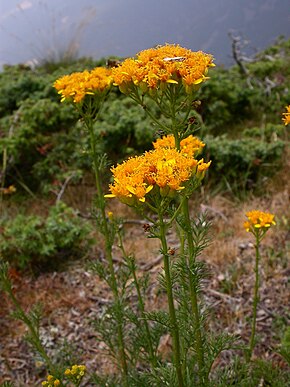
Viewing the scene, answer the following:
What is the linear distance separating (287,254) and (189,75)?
7.09ft

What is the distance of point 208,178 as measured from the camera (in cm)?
457

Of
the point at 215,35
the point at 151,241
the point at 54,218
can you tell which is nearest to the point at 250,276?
the point at 151,241

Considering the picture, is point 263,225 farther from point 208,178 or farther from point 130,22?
point 130,22

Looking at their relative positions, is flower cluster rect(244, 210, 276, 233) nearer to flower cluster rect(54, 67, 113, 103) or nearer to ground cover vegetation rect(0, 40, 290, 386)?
ground cover vegetation rect(0, 40, 290, 386)

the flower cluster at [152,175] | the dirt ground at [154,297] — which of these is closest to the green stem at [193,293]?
the flower cluster at [152,175]

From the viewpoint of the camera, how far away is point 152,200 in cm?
140

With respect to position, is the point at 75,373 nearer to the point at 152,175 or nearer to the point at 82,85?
the point at 152,175

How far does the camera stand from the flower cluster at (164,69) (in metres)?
1.51

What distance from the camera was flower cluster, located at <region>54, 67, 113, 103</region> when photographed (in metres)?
2.01

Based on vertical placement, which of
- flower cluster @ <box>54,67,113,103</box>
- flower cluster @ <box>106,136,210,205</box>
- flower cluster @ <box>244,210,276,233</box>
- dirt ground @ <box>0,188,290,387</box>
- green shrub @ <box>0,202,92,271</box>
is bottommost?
dirt ground @ <box>0,188,290,387</box>

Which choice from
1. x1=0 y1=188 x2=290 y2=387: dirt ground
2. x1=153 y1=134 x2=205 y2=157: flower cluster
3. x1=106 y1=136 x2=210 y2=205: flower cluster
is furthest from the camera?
x1=0 y1=188 x2=290 y2=387: dirt ground

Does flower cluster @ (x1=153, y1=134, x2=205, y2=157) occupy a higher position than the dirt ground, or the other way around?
flower cluster @ (x1=153, y1=134, x2=205, y2=157)

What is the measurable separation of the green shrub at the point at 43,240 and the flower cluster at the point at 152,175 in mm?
2220

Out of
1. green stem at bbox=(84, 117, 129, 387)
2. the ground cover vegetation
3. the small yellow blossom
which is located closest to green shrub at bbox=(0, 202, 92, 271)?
the ground cover vegetation
